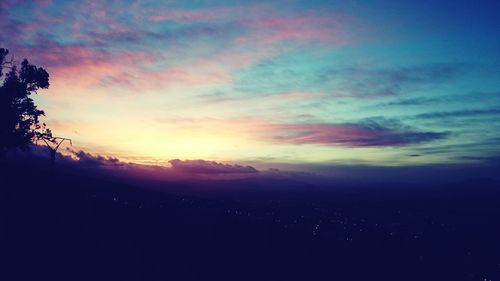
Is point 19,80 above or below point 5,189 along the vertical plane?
above

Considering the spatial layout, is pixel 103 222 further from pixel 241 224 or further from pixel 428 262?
pixel 428 262

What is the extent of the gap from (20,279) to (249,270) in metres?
43.4

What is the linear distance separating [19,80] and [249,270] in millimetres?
49523

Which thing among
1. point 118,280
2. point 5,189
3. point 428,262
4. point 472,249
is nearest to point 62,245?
point 118,280

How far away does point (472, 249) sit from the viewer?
184125 mm

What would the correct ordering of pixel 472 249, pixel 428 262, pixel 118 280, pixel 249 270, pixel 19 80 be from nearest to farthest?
pixel 118 280, pixel 19 80, pixel 249 270, pixel 428 262, pixel 472 249

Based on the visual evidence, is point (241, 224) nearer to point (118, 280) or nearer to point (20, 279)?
point (118, 280)

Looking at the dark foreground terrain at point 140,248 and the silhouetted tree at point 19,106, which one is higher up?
the silhouetted tree at point 19,106

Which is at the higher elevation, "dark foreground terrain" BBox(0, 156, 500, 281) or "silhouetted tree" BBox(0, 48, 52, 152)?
"silhouetted tree" BBox(0, 48, 52, 152)

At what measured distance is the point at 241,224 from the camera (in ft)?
433

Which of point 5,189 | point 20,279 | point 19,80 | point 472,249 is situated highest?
point 19,80

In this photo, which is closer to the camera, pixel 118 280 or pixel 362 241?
pixel 118 280

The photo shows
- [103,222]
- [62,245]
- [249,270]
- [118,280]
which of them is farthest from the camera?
[249,270]

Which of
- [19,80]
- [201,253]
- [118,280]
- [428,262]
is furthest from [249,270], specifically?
[428,262]
